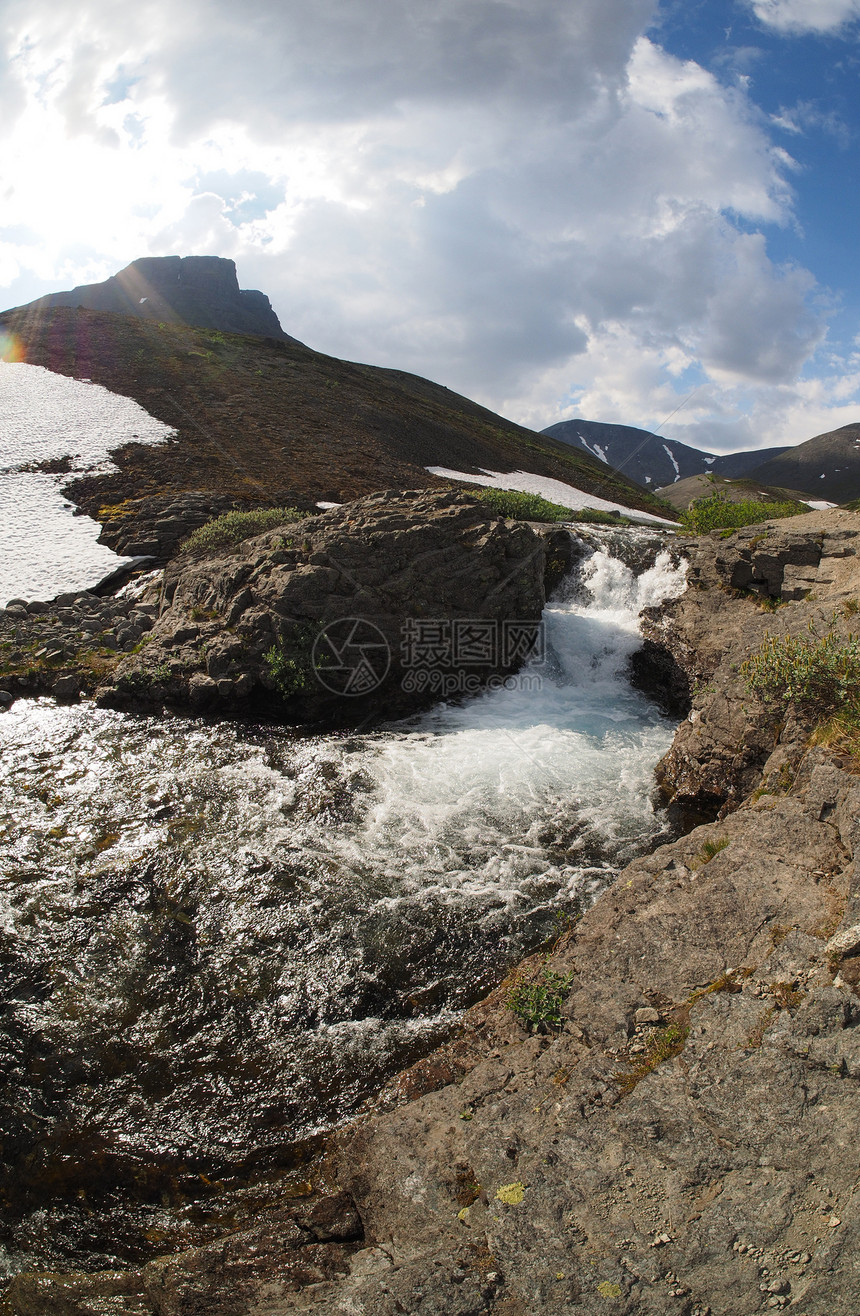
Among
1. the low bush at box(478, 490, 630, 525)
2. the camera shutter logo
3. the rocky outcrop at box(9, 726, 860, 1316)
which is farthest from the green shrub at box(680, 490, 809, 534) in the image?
the rocky outcrop at box(9, 726, 860, 1316)

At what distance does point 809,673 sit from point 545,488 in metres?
34.9

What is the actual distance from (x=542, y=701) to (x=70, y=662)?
11.5 meters

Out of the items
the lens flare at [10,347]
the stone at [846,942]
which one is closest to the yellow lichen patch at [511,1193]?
the stone at [846,942]

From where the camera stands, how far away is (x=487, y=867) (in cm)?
884

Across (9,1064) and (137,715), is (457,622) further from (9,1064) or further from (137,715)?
(9,1064)

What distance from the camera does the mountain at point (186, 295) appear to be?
435 ft

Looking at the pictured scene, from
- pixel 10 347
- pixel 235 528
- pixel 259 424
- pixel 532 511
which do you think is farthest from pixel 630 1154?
pixel 10 347

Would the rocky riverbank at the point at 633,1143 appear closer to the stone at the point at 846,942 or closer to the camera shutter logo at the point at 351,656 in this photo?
the stone at the point at 846,942

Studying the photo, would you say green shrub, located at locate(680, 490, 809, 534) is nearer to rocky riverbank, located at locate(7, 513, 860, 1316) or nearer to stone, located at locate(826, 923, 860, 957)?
rocky riverbank, located at locate(7, 513, 860, 1316)

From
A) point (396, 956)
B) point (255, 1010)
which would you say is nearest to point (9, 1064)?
point (255, 1010)

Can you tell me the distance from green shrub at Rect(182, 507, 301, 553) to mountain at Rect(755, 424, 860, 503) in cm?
14220

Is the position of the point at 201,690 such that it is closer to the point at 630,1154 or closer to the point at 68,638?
the point at 68,638

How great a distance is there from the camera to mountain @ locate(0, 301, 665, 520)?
2717 cm

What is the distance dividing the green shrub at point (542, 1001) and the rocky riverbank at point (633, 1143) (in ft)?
0.22
